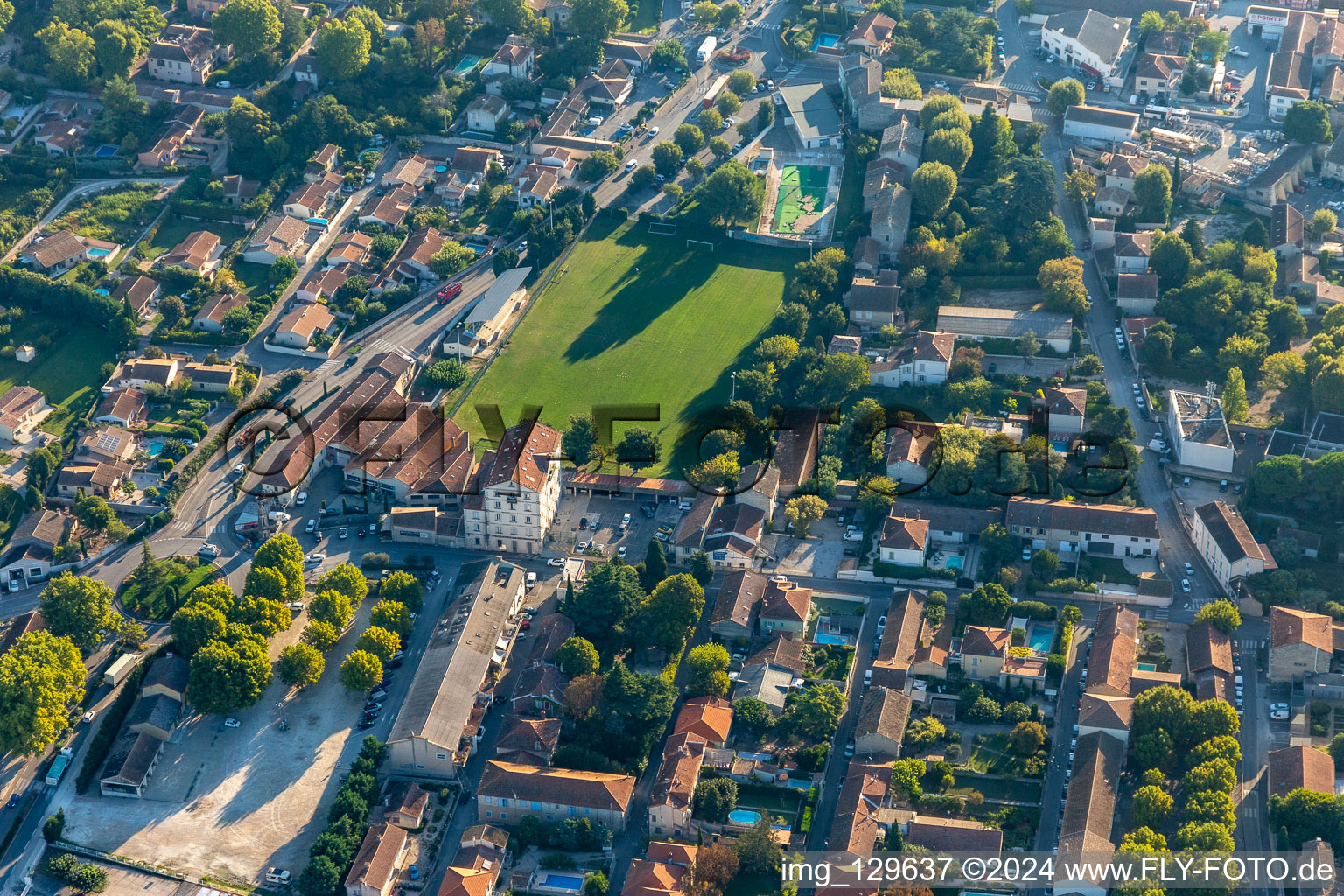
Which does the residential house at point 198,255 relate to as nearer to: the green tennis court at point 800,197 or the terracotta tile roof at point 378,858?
the green tennis court at point 800,197

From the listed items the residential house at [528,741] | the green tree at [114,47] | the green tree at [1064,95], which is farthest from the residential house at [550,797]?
the green tree at [114,47]

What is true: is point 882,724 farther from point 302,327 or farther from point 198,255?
point 198,255

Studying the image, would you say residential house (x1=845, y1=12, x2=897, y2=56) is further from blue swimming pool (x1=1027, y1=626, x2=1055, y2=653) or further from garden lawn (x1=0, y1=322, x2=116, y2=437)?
garden lawn (x1=0, y1=322, x2=116, y2=437)

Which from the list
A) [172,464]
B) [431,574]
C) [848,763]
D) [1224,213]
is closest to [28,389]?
[172,464]

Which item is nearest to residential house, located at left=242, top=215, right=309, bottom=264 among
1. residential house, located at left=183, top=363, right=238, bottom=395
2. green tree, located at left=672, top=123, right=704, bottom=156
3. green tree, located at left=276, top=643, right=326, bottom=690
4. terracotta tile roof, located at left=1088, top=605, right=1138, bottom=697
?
residential house, located at left=183, top=363, right=238, bottom=395

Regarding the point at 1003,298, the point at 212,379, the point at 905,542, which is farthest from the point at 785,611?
the point at 212,379

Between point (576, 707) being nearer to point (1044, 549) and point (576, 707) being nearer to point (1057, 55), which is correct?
point (1044, 549)
